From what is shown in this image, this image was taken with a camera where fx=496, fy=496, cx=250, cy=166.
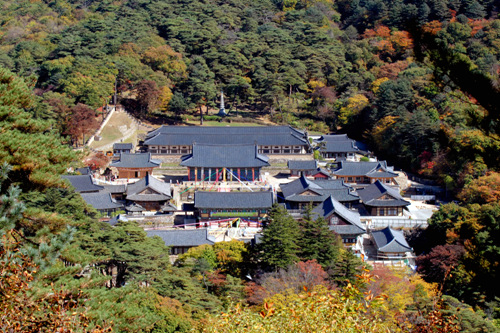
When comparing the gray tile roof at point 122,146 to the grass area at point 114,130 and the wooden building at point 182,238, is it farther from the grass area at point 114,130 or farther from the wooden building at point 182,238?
the wooden building at point 182,238

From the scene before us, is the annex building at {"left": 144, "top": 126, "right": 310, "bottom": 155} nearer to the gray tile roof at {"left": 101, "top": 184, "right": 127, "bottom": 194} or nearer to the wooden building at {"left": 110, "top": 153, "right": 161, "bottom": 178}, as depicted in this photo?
the wooden building at {"left": 110, "top": 153, "right": 161, "bottom": 178}

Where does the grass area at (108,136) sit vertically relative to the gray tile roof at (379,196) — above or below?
above

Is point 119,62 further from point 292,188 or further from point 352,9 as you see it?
point 352,9

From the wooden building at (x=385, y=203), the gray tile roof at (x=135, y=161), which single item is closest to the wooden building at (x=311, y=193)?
the wooden building at (x=385, y=203)

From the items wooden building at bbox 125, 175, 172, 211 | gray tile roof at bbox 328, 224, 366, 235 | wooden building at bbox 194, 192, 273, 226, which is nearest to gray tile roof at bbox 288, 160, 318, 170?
wooden building at bbox 194, 192, 273, 226

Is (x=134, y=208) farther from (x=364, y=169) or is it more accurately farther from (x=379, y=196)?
(x=364, y=169)

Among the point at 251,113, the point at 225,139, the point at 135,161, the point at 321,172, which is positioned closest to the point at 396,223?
the point at 321,172

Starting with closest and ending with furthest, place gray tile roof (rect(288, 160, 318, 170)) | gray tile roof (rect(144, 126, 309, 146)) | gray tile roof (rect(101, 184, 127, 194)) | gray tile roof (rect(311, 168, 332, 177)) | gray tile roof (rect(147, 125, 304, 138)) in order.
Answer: gray tile roof (rect(101, 184, 127, 194)) → gray tile roof (rect(311, 168, 332, 177)) → gray tile roof (rect(288, 160, 318, 170)) → gray tile roof (rect(144, 126, 309, 146)) → gray tile roof (rect(147, 125, 304, 138))
